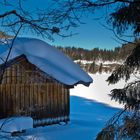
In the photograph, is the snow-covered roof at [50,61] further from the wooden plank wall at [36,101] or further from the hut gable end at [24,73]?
the wooden plank wall at [36,101]

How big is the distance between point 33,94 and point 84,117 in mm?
5029

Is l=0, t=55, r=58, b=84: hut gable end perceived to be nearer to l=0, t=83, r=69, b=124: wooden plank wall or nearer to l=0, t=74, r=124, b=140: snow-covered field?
l=0, t=83, r=69, b=124: wooden plank wall

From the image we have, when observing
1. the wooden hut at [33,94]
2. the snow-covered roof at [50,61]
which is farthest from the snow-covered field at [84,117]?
the snow-covered roof at [50,61]

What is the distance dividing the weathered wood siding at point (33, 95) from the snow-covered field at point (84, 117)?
603 mm

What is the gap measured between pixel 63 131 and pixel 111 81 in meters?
10.4

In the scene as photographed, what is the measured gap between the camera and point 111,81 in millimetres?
5293

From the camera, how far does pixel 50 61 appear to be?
59.9 feet

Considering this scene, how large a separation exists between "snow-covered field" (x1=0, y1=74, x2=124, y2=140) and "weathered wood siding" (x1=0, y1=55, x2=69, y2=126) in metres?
0.60

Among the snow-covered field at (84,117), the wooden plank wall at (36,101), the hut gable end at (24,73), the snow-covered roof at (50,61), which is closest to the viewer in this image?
the snow-covered field at (84,117)

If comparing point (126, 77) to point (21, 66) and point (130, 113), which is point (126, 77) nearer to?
point (130, 113)

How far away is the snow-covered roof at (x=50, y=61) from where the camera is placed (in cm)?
1698

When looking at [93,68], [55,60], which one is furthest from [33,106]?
[93,68]

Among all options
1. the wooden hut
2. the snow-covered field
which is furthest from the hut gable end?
the snow-covered field

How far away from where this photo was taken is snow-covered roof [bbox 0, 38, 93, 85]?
17.0m
